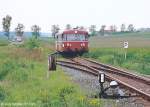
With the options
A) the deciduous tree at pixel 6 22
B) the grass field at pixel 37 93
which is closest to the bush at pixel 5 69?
the grass field at pixel 37 93

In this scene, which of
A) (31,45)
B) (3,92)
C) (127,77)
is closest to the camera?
(3,92)

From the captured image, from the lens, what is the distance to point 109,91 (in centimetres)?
1561

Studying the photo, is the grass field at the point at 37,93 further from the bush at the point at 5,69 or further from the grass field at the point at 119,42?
the grass field at the point at 119,42

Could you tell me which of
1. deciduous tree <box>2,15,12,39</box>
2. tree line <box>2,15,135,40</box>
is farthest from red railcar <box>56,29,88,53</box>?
deciduous tree <box>2,15,12,39</box>

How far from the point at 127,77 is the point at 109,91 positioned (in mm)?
5842

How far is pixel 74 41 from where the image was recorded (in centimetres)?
3922

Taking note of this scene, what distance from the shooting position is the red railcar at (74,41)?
38688mm

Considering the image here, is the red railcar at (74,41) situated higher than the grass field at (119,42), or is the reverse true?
the red railcar at (74,41)

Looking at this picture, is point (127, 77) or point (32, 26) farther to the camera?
point (32, 26)

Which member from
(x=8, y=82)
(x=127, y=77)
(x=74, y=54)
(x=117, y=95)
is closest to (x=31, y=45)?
(x=74, y=54)

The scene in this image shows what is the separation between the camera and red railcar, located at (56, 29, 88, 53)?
3869 cm

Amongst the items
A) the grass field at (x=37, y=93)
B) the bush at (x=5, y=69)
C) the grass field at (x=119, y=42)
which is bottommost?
the grass field at (x=119, y=42)

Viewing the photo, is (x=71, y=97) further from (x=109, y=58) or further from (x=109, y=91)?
(x=109, y=58)

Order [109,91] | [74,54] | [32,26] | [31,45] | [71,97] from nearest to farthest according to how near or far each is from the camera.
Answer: [71,97] → [109,91] → [74,54] → [31,45] → [32,26]
